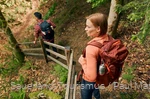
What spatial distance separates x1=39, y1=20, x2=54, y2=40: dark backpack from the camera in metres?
7.08

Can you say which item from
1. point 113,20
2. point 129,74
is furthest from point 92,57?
point 113,20

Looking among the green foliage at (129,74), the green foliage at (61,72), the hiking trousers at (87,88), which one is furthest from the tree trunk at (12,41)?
the green foliage at (129,74)

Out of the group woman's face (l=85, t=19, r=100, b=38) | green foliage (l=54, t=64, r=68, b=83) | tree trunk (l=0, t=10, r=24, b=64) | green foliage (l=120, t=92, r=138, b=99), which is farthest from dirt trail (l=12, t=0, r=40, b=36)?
woman's face (l=85, t=19, r=100, b=38)

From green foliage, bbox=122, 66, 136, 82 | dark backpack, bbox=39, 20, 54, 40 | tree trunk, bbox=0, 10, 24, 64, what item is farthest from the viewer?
tree trunk, bbox=0, 10, 24, 64

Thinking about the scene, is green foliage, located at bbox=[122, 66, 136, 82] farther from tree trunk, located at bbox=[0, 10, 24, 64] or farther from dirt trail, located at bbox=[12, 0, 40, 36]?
dirt trail, located at bbox=[12, 0, 40, 36]

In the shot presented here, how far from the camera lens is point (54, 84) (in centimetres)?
731

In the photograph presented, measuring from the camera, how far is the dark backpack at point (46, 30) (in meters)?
7.08

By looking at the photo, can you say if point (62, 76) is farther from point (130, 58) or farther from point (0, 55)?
point (0, 55)

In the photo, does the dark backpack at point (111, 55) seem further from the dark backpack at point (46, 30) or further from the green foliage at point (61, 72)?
the dark backpack at point (46, 30)

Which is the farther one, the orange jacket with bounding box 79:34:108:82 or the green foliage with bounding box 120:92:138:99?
the green foliage with bounding box 120:92:138:99

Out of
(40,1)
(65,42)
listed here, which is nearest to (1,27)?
(65,42)

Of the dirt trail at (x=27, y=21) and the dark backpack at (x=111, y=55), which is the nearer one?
the dark backpack at (x=111, y=55)

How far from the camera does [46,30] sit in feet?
23.8

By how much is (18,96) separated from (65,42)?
344cm
